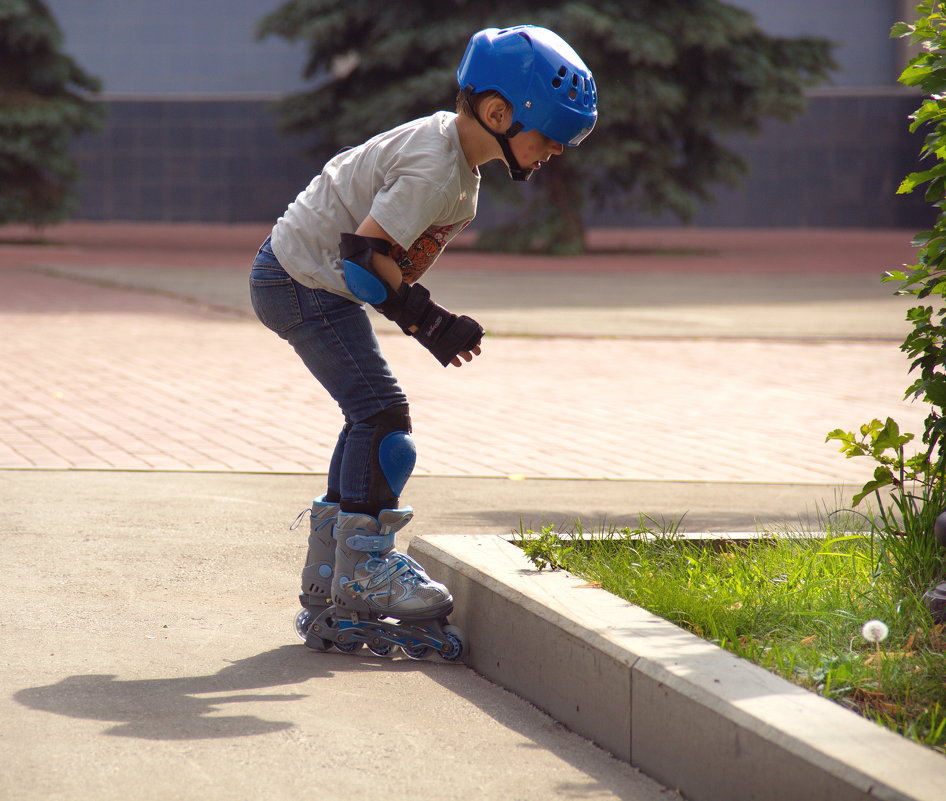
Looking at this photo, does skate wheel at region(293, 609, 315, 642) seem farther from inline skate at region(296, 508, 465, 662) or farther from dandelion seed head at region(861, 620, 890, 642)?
dandelion seed head at region(861, 620, 890, 642)

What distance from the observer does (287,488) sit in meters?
5.74

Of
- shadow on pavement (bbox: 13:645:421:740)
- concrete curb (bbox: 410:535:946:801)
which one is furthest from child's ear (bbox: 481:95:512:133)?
shadow on pavement (bbox: 13:645:421:740)

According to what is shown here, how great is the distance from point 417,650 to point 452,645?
10 centimetres

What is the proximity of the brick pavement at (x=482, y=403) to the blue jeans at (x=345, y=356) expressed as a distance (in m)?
2.42

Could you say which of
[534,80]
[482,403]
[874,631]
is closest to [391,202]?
[534,80]

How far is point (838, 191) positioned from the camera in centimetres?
3294

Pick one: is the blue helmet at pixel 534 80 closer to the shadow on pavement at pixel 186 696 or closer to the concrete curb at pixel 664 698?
the concrete curb at pixel 664 698

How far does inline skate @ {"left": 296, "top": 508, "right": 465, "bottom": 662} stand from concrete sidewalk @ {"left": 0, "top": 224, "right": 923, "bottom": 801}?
0.10 m

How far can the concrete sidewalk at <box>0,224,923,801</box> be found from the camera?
2982 millimetres

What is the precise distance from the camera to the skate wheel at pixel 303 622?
379 centimetres

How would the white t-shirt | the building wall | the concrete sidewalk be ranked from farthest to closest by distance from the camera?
1. the building wall
2. the white t-shirt
3. the concrete sidewalk

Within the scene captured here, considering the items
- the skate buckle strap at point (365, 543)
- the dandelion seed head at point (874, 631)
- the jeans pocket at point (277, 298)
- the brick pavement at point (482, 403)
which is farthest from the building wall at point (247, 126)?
the dandelion seed head at point (874, 631)

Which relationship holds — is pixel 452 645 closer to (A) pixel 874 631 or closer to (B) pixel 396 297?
(B) pixel 396 297

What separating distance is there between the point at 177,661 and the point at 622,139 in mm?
20296
